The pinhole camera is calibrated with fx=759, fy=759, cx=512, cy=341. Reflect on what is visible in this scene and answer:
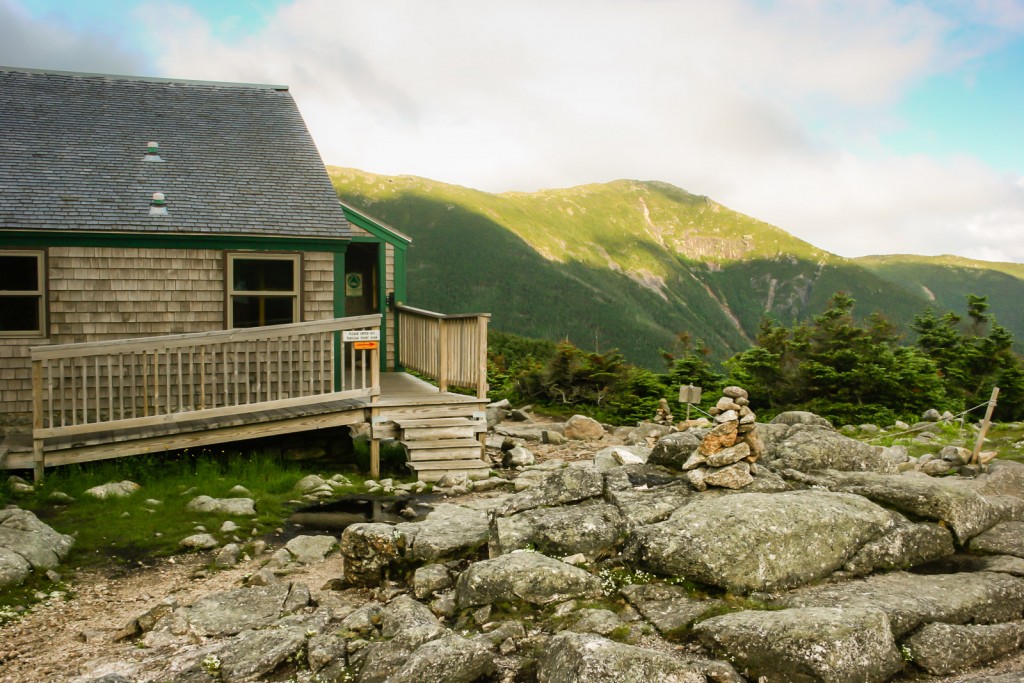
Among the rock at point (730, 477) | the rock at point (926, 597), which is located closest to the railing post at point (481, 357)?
the rock at point (730, 477)

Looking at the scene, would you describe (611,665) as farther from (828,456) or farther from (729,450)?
(828,456)

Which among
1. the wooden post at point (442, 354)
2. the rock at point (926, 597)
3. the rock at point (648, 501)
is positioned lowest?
the rock at point (926, 597)

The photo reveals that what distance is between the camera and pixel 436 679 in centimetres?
461

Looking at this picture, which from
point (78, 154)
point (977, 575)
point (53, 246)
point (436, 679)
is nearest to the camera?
point (436, 679)

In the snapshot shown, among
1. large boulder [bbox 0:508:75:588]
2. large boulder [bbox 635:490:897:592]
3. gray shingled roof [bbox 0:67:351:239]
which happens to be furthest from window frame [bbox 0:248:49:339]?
large boulder [bbox 635:490:897:592]

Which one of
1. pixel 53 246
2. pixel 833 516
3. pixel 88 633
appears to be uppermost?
pixel 53 246

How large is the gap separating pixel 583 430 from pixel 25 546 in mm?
10557

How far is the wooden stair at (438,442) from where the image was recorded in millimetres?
10709

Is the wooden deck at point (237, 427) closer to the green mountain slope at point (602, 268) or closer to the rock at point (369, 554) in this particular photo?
the rock at point (369, 554)

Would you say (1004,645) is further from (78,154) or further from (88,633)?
(78,154)

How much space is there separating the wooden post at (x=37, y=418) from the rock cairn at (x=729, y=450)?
7.75 m

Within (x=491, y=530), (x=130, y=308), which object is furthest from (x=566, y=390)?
(x=491, y=530)

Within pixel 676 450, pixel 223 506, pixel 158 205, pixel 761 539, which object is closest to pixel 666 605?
pixel 761 539

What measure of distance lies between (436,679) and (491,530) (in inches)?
82.8
